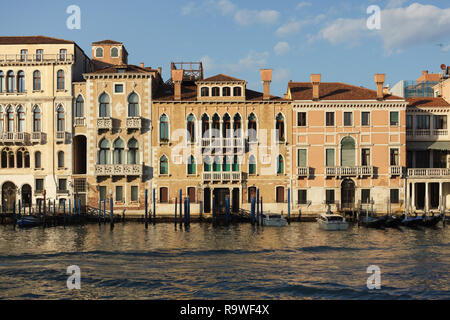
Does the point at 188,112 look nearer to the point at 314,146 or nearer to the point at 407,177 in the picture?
the point at 314,146

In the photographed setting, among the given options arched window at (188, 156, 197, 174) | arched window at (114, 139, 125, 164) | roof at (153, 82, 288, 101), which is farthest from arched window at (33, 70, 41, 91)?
arched window at (188, 156, 197, 174)

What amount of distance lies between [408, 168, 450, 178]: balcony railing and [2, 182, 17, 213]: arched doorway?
3066cm

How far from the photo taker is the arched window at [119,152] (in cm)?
3616

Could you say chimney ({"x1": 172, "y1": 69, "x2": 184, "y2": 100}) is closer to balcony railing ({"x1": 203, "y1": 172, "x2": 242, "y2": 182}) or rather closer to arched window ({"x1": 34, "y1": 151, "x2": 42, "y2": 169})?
balcony railing ({"x1": 203, "y1": 172, "x2": 242, "y2": 182})

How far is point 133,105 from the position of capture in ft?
118

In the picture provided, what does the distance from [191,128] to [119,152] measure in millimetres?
5904

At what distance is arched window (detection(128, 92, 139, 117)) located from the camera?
118 ft

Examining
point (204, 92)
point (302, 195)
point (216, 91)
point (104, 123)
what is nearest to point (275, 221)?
point (302, 195)

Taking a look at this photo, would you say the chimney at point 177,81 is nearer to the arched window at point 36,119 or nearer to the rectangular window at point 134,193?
the rectangular window at point 134,193

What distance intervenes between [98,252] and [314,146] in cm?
1936

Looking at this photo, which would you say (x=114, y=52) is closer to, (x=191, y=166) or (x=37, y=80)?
(x=37, y=80)

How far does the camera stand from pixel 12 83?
120 feet

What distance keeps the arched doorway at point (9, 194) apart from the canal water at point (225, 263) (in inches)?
266

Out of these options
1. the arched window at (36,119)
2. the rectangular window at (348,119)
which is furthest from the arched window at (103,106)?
the rectangular window at (348,119)
